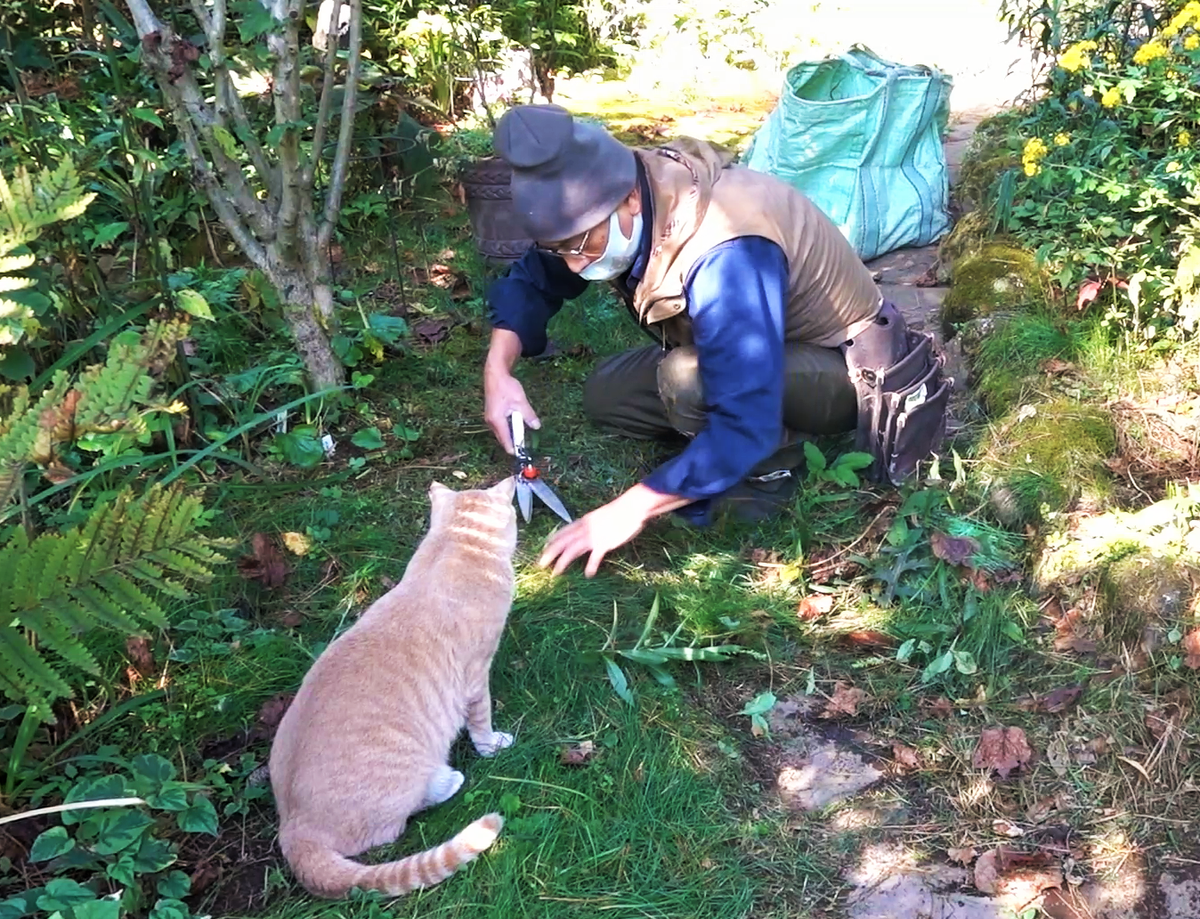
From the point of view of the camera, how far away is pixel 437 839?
94.1 inches

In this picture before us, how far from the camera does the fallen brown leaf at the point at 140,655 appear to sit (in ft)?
8.76

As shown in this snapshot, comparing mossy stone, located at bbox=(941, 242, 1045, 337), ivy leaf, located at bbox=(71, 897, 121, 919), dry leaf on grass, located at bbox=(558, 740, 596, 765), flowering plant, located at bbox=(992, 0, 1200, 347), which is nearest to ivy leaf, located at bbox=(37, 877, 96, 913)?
ivy leaf, located at bbox=(71, 897, 121, 919)

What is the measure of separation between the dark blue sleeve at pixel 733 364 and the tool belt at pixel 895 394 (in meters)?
0.57

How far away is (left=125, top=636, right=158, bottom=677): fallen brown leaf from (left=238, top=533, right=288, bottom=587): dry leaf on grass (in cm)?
40

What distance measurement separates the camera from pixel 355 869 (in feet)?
7.08

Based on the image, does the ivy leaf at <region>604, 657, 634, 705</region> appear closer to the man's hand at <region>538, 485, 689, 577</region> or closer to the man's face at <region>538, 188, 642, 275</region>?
the man's hand at <region>538, 485, 689, 577</region>

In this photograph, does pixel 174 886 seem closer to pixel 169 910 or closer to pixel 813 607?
pixel 169 910

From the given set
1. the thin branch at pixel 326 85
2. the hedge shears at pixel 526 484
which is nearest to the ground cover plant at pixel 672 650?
the hedge shears at pixel 526 484

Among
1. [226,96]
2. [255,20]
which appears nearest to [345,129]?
[226,96]

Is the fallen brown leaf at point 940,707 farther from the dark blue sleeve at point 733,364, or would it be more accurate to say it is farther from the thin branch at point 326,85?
the thin branch at point 326,85

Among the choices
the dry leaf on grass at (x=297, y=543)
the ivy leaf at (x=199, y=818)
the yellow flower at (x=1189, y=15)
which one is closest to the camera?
the ivy leaf at (x=199, y=818)

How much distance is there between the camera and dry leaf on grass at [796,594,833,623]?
10.00 ft

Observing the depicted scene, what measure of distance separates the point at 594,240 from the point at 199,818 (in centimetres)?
176

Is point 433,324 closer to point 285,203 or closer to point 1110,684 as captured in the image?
Result: point 285,203
